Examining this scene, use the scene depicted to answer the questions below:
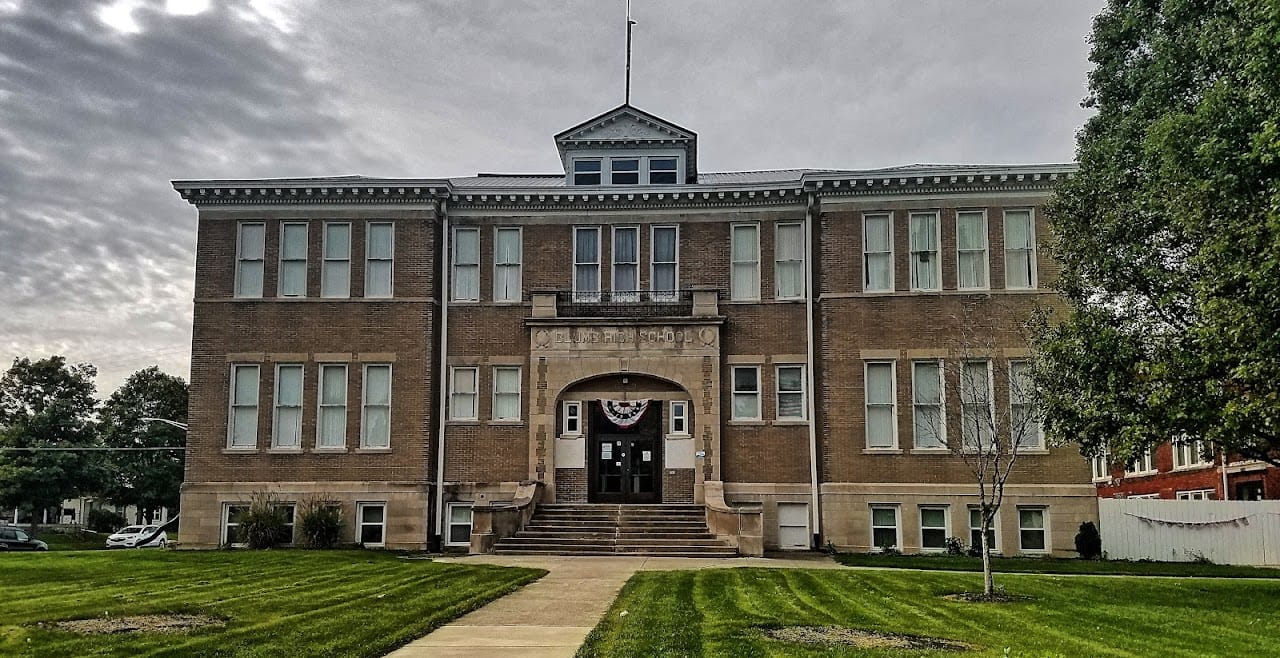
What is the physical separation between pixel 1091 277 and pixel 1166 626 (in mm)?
6838

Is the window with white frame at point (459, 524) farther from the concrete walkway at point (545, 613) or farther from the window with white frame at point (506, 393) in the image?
the concrete walkway at point (545, 613)

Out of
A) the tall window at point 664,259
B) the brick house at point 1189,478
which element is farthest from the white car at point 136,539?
the brick house at point 1189,478

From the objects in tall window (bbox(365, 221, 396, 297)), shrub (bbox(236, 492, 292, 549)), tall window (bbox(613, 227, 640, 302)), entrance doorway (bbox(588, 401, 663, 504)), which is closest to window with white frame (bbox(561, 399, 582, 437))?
entrance doorway (bbox(588, 401, 663, 504))

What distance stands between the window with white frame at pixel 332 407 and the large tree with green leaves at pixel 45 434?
29.1 meters

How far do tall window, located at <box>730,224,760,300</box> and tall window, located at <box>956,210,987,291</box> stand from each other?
17.3 feet

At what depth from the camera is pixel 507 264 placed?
30828mm

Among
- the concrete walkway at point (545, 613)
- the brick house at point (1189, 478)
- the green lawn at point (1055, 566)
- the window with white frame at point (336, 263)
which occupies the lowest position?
the green lawn at point (1055, 566)

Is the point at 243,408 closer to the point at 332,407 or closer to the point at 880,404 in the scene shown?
the point at 332,407

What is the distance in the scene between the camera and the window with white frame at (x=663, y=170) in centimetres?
3203

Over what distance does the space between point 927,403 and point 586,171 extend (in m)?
11.6

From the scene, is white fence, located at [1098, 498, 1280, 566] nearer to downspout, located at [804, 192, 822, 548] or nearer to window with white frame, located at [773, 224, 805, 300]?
downspout, located at [804, 192, 822, 548]

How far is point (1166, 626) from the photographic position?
13773mm

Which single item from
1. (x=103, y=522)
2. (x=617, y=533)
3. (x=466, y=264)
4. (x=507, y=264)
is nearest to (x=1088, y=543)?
(x=617, y=533)

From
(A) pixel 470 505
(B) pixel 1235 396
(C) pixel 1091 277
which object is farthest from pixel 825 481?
(B) pixel 1235 396
